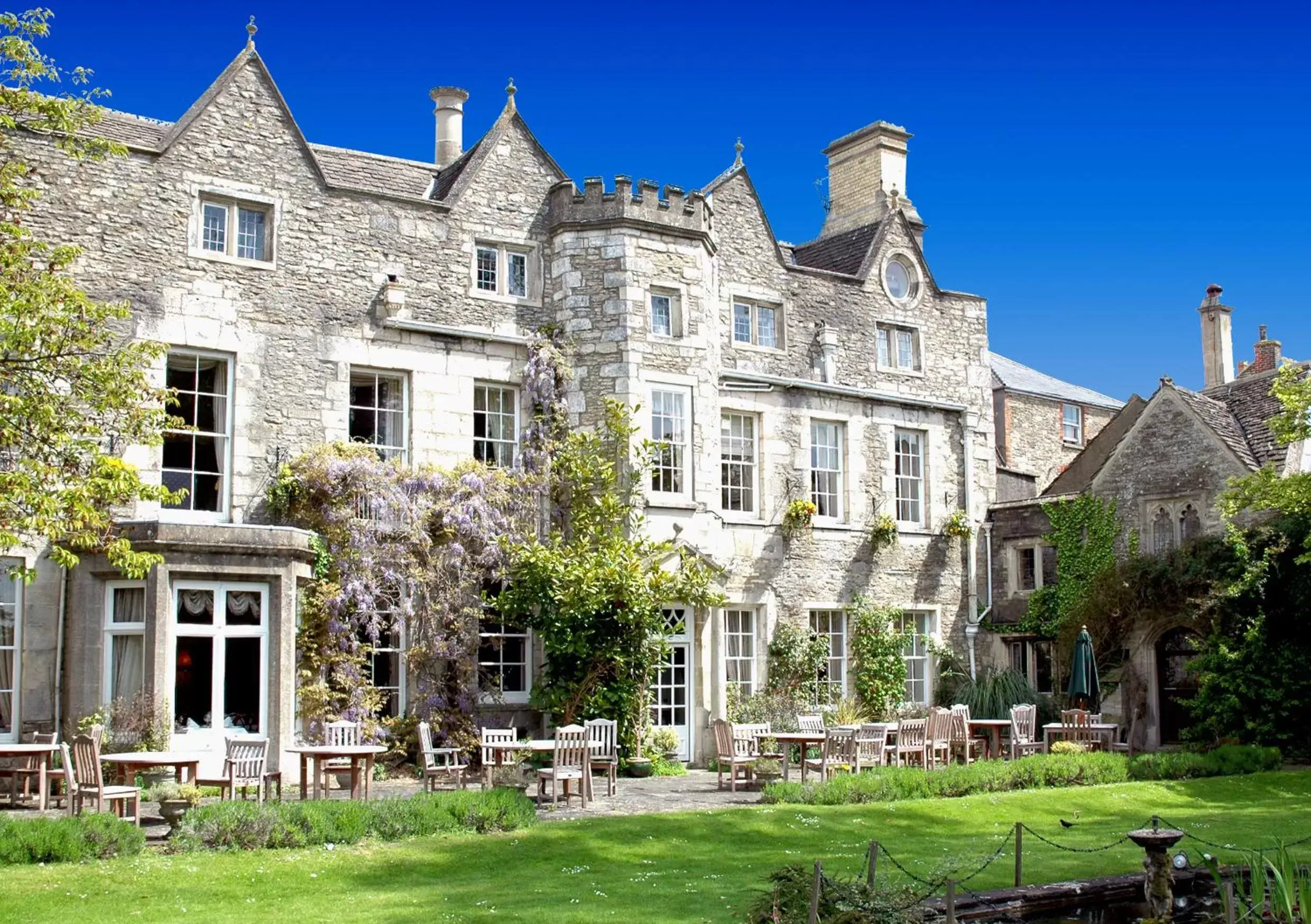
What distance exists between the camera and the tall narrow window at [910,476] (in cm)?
2627

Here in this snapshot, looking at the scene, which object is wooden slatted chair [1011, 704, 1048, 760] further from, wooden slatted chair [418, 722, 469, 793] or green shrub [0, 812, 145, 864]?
green shrub [0, 812, 145, 864]

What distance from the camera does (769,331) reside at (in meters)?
24.8

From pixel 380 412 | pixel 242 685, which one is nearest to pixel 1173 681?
pixel 380 412

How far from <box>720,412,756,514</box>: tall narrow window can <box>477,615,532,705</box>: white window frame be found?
14.3 ft

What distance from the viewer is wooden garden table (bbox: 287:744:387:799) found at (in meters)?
14.7

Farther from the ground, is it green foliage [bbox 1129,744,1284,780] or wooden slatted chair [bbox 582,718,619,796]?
wooden slatted chair [bbox 582,718,619,796]

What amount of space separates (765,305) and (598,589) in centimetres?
723

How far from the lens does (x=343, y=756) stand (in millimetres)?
15297

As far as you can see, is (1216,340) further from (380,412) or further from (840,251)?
(380,412)

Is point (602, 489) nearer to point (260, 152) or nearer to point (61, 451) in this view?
point (260, 152)

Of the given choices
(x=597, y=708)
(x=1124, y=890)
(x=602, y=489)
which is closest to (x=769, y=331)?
(x=602, y=489)

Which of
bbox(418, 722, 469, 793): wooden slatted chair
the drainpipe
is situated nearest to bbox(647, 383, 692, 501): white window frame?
bbox(418, 722, 469, 793): wooden slatted chair

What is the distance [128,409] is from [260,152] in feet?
21.0

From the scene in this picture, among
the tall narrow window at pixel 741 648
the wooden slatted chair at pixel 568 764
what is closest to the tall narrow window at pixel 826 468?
the tall narrow window at pixel 741 648
